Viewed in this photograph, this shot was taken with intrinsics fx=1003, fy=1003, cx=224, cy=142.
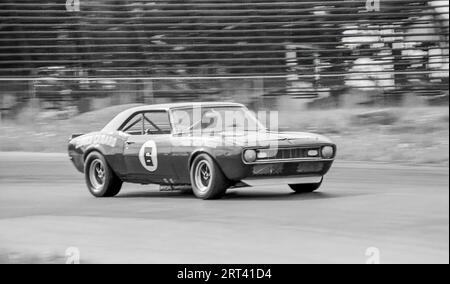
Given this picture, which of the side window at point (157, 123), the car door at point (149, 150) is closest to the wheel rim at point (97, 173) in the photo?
the car door at point (149, 150)

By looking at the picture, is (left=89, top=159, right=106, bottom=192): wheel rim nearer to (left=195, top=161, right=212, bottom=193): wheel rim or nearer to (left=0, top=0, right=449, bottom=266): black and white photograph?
(left=0, top=0, right=449, bottom=266): black and white photograph

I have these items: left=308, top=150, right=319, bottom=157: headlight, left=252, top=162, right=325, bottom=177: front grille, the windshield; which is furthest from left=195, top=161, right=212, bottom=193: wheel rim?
left=308, top=150, right=319, bottom=157: headlight

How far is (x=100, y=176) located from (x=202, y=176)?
0.67m

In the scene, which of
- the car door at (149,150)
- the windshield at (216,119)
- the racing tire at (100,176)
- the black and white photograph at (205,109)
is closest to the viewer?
the black and white photograph at (205,109)

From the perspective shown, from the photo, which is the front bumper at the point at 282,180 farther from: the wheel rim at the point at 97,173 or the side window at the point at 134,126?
the wheel rim at the point at 97,173

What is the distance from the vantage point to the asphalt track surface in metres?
4.25

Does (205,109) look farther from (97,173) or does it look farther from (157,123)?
(97,173)

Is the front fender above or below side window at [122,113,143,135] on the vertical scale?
below

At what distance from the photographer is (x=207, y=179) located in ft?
19.2

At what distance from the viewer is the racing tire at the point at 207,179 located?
18.9 feet

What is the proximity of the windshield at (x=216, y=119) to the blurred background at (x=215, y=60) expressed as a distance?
12cm

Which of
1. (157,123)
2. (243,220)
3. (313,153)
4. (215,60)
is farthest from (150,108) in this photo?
(243,220)
